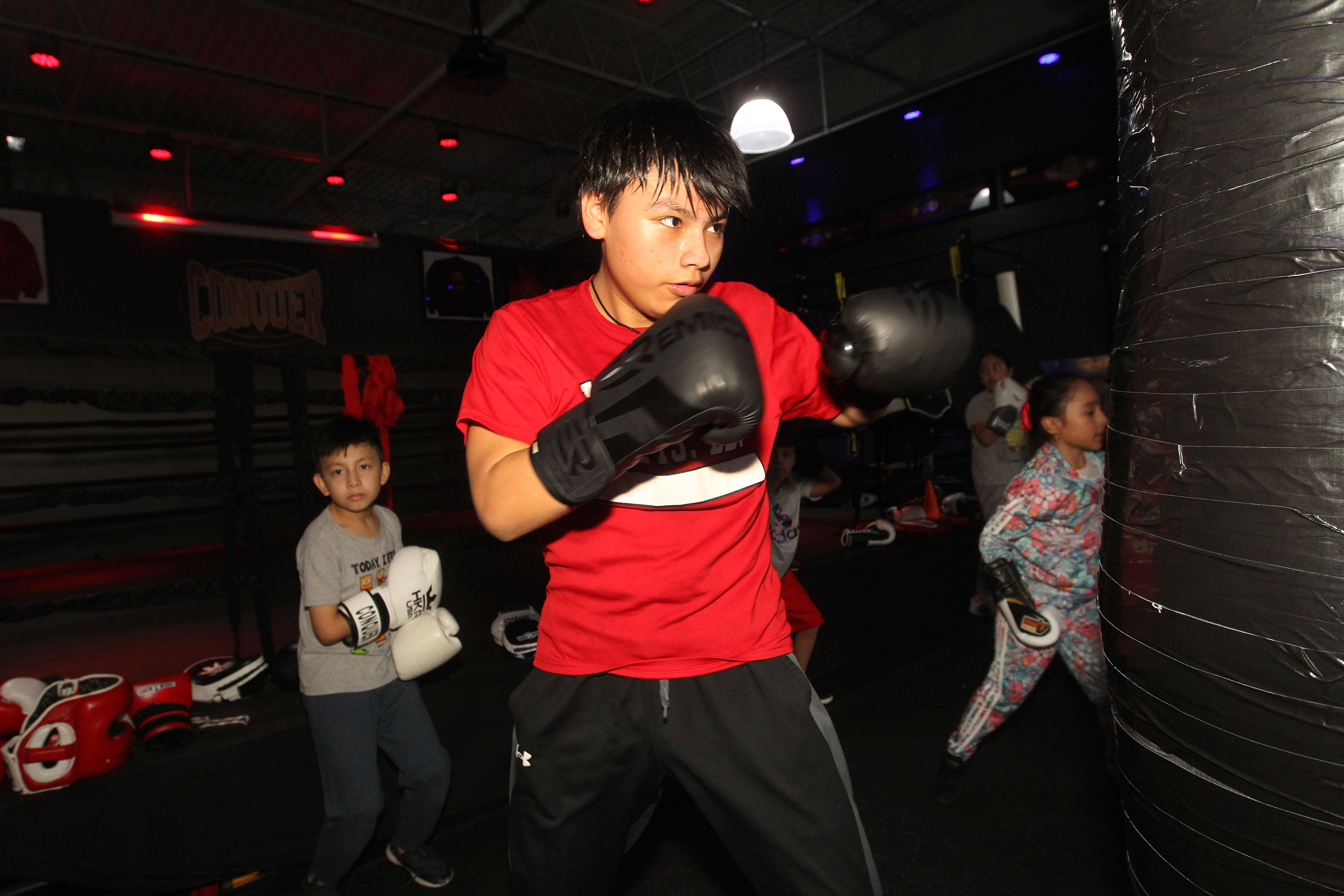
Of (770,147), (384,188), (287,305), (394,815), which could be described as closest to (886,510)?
(770,147)

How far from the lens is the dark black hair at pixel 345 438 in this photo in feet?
6.27

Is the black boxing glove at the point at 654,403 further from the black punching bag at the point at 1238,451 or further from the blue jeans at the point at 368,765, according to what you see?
the blue jeans at the point at 368,765

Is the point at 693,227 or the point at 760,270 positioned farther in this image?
the point at 760,270

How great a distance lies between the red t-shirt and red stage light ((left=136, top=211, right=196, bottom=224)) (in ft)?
22.6

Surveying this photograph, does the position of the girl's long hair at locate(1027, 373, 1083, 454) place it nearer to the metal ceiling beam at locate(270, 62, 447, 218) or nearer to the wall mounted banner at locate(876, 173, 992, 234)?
the wall mounted banner at locate(876, 173, 992, 234)

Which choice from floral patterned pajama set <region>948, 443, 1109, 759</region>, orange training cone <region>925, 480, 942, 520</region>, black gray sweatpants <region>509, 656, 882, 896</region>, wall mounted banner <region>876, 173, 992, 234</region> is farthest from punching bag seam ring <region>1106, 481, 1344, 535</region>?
wall mounted banner <region>876, 173, 992, 234</region>

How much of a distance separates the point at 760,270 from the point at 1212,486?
900cm

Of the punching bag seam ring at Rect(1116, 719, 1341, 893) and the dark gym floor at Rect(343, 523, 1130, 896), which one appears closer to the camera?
the punching bag seam ring at Rect(1116, 719, 1341, 893)

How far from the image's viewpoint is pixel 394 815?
2164 mm

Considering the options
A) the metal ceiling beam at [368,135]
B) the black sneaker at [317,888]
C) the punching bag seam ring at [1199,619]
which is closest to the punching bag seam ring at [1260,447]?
the punching bag seam ring at [1199,619]

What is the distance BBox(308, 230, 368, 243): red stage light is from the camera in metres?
7.07

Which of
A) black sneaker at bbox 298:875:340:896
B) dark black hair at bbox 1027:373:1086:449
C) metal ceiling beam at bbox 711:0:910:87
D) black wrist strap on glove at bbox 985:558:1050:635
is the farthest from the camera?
metal ceiling beam at bbox 711:0:910:87

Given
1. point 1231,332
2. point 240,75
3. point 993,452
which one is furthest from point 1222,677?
point 240,75

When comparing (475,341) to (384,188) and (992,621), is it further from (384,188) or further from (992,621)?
(992,621)
